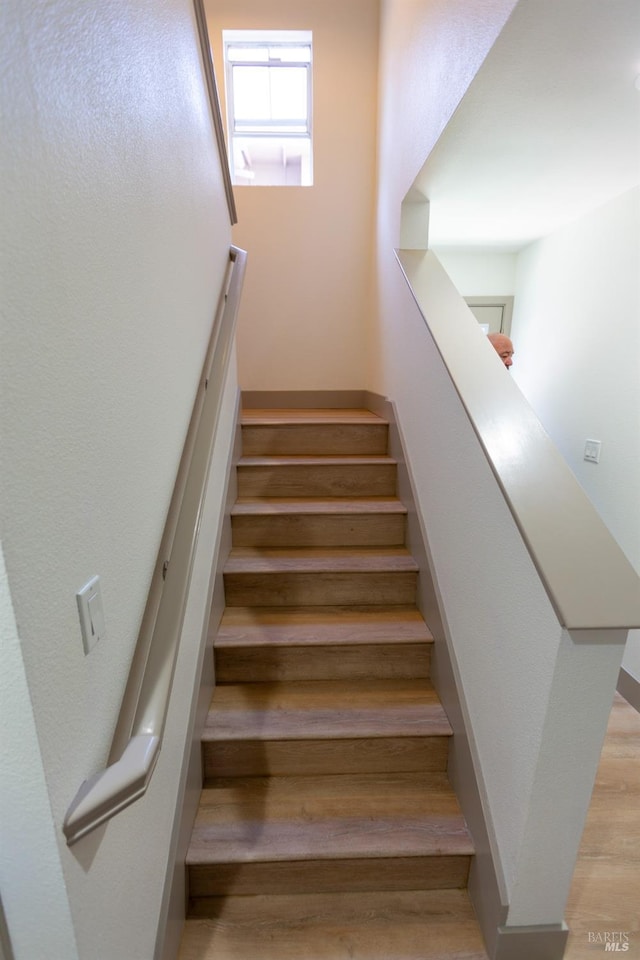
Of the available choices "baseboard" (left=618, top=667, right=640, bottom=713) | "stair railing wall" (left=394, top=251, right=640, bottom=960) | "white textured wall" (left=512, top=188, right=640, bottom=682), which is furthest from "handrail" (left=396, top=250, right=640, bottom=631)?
"baseboard" (left=618, top=667, right=640, bottom=713)

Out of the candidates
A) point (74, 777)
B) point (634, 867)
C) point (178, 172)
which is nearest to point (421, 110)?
point (178, 172)

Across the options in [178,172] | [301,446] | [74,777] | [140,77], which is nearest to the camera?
[74,777]

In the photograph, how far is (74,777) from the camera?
666 mm

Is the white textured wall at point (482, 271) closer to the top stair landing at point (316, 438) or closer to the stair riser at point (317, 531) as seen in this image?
the top stair landing at point (316, 438)

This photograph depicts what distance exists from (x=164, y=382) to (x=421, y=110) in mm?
1623

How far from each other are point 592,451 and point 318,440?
1397 millimetres

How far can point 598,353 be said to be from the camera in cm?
224

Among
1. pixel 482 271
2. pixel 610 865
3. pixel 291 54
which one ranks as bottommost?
pixel 610 865

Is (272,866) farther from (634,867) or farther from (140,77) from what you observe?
(140,77)

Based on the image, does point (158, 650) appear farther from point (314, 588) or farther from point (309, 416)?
point (309, 416)

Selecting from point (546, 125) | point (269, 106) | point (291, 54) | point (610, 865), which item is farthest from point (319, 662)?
point (291, 54)

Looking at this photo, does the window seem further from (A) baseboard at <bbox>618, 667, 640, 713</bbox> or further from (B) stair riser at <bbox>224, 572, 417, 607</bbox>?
(A) baseboard at <bbox>618, 667, 640, 713</bbox>

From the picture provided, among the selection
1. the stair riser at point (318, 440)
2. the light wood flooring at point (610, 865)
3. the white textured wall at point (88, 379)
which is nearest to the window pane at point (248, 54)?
the white textured wall at point (88, 379)

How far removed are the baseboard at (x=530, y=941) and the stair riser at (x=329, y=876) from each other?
181 mm
